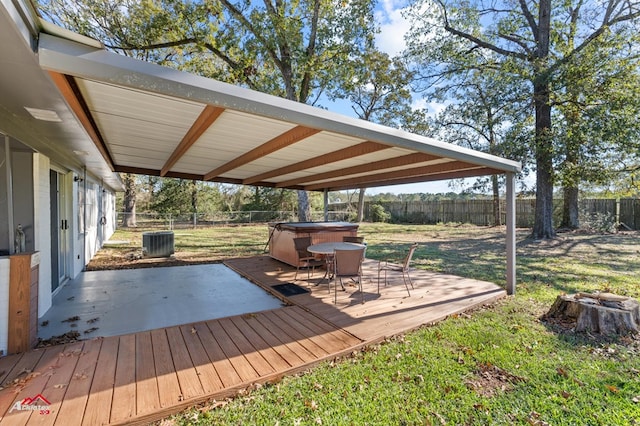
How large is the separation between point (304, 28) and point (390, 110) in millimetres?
7635

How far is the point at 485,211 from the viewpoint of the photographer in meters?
18.4

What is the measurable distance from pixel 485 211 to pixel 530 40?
10.0 metres

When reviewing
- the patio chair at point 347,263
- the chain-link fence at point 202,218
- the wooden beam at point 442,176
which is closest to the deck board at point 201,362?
the patio chair at point 347,263

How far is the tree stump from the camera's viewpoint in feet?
11.3

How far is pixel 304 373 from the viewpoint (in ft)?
8.66

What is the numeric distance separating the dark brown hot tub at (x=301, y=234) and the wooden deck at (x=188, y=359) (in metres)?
2.07

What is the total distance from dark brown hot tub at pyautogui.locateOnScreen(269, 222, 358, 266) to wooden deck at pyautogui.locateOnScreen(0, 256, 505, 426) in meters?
2.07

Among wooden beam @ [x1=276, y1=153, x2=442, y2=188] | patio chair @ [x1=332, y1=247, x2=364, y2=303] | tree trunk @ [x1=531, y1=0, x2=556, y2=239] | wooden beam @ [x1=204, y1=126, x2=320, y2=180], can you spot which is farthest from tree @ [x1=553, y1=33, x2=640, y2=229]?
wooden beam @ [x1=204, y1=126, x2=320, y2=180]

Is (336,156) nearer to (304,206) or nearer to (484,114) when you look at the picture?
(304,206)

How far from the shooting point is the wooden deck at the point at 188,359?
209 centimetres

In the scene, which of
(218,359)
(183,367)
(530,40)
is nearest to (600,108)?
(530,40)

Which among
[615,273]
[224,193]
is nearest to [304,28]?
[615,273]

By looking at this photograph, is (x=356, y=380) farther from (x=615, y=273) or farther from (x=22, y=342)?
(x=615, y=273)

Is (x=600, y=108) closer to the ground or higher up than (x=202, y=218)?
higher up
